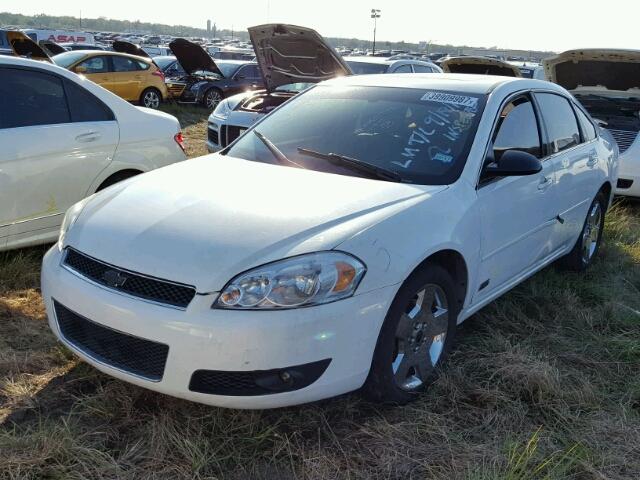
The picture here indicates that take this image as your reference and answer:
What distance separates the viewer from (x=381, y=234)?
2.67 metres

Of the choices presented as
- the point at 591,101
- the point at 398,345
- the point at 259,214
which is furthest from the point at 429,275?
the point at 591,101

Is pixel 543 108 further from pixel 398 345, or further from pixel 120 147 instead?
pixel 120 147

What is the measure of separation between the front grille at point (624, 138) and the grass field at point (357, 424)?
418 centimetres

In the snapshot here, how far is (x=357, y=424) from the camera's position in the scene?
9.21 feet

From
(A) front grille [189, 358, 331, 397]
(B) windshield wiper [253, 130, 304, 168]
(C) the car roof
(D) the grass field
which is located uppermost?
(C) the car roof

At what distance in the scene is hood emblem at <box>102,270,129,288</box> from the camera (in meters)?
2.55

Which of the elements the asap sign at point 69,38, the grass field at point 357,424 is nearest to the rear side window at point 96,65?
the grass field at point 357,424

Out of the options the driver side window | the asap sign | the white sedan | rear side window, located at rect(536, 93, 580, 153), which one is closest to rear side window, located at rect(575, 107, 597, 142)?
rear side window, located at rect(536, 93, 580, 153)

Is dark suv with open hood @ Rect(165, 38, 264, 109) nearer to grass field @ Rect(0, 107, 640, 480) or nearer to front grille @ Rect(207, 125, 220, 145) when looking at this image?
front grille @ Rect(207, 125, 220, 145)

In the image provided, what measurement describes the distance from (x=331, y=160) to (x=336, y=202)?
0.63 meters

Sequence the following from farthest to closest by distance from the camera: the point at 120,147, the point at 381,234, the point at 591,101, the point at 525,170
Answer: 1. the point at 591,101
2. the point at 120,147
3. the point at 525,170
4. the point at 381,234

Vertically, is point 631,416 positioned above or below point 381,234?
below

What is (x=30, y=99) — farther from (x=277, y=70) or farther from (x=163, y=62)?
(x=163, y=62)

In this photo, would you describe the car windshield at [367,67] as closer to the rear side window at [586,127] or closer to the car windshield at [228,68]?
the car windshield at [228,68]
